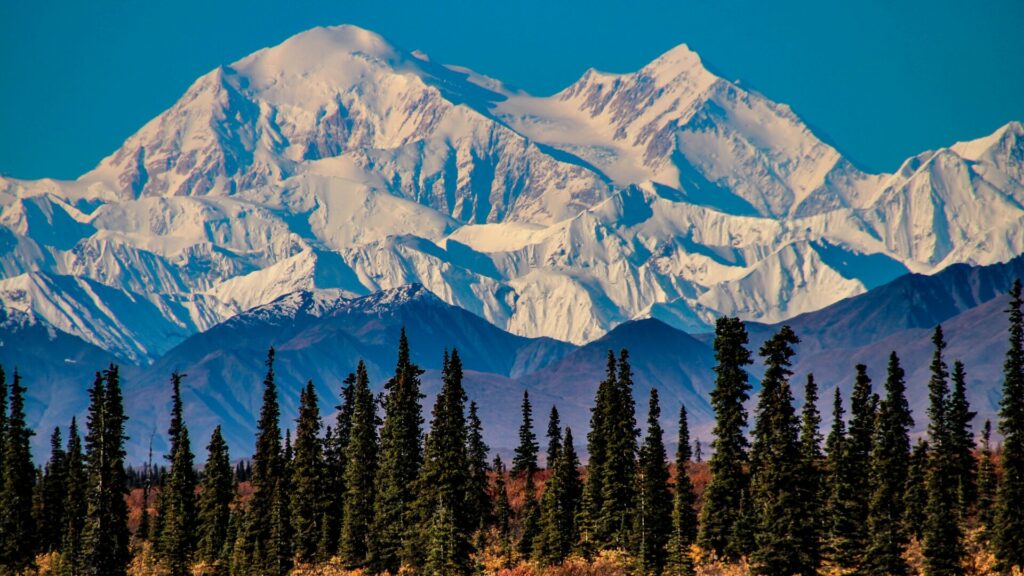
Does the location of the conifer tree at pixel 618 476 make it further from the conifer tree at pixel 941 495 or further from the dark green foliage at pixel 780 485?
the dark green foliage at pixel 780 485

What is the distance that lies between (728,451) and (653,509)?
648cm

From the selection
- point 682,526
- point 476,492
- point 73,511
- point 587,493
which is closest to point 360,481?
point 476,492

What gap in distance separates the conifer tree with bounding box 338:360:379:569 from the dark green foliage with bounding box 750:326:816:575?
35448mm

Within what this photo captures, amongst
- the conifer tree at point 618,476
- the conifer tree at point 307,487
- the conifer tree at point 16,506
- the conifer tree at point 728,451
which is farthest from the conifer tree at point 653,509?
the conifer tree at point 16,506

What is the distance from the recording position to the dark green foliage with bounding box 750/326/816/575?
79.9 metres

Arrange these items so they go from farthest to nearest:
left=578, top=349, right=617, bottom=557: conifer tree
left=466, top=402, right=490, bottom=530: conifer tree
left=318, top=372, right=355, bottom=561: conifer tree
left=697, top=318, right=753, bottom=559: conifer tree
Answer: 1. left=318, top=372, right=355, bottom=561: conifer tree
2. left=578, top=349, right=617, bottom=557: conifer tree
3. left=466, top=402, right=490, bottom=530: conifer tree
4. left=697, top=318, right=753, bottom=559: conifer tree

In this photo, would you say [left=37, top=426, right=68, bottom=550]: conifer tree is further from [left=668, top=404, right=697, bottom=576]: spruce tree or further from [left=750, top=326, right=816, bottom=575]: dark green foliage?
[left=750, top=326, right=816, bottom=575]: dark green foliage

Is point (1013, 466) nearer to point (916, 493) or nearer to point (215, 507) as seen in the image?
point (916, 493)

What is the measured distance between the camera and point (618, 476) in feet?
356

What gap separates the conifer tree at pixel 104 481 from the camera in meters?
102

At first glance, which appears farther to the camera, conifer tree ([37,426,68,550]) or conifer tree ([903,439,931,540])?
conifer tree ([37,426,68,550])

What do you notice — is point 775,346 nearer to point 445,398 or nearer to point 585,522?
point 445,398

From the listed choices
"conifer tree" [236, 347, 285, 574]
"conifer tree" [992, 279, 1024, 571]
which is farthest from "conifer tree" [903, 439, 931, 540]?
"conifer tree" [236, 347, 285, 574]

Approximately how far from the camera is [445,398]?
95812mm
